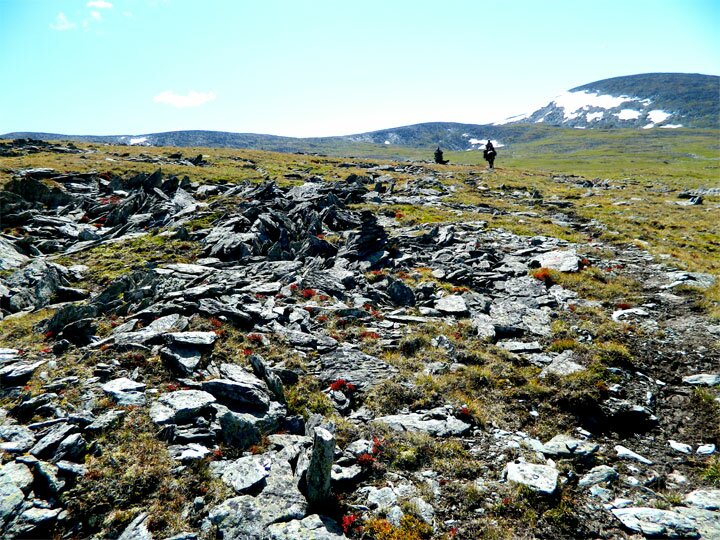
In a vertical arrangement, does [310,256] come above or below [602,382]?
above

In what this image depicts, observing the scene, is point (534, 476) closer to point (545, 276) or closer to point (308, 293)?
point (308, 293)

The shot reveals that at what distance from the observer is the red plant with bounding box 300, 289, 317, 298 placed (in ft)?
71.7

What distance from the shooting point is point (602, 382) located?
13727 mm

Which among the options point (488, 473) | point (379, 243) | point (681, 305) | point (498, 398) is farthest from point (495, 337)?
point (379, 243)

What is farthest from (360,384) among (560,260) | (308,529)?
(560,260)

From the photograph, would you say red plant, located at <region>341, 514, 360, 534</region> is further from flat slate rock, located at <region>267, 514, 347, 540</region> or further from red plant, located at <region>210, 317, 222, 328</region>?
red plant, located at <region>210, 317, 222, 328</region>

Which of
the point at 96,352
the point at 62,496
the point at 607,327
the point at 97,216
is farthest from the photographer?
the point at 97,216

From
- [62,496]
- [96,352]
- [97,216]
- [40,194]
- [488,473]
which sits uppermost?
[40,194]

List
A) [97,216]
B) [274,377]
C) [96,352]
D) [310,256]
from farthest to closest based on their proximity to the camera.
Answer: [97,216] < [310,256] < [96,352] < [274,377]

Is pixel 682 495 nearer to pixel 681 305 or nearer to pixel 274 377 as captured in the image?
pixel 274 377

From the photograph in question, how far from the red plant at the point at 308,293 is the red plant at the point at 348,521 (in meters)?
13.6

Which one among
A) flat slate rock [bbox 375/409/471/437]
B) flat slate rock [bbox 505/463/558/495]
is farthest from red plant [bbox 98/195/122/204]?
flat slate rock [bbox 505/463/558/495]

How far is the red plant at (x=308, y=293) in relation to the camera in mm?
21844

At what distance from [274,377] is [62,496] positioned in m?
6.16
